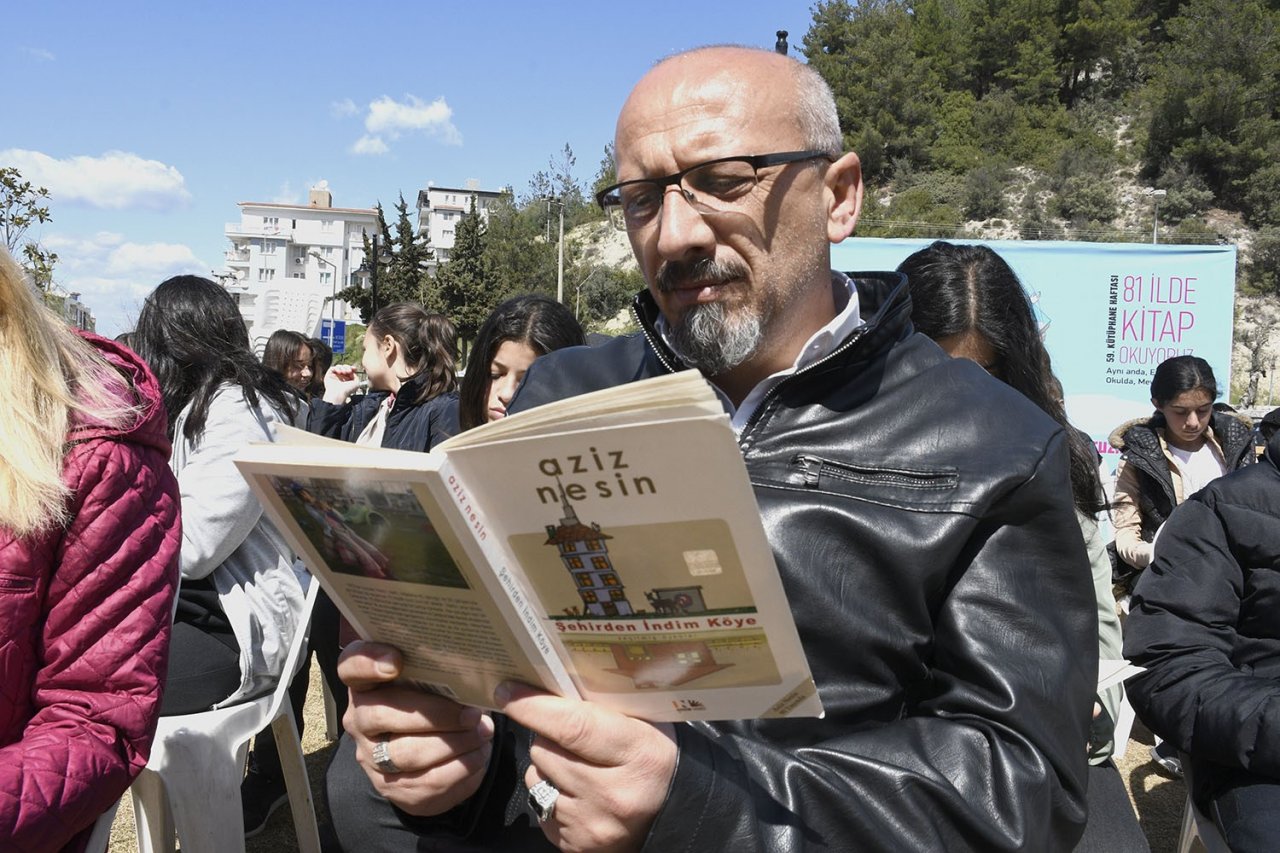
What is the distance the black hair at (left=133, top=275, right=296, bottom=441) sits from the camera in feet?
10.6

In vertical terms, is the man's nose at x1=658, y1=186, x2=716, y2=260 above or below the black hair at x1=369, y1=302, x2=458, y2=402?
above

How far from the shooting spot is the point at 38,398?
178 cm

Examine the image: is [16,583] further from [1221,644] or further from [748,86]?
[1221,644]

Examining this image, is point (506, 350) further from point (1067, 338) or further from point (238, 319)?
point (1067, 338)

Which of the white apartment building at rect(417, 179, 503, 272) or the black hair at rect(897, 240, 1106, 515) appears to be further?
the white apartment building at rect(417, 179, 503, 272)

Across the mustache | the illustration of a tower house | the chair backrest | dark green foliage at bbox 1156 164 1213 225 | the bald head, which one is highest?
dark green foliage at bbox 1156 164 1213 225

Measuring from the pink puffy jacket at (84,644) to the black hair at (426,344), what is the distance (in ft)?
11.2

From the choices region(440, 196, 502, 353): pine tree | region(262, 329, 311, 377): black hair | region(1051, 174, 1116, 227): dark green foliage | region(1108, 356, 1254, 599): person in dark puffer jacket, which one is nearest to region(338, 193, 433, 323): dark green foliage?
region(440, 196, 502, 353): pine tree

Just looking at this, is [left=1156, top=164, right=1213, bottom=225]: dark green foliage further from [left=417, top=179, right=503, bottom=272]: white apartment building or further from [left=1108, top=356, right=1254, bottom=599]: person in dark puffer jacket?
[left=417, top=179, right=503, bottom=272]: white apartment building

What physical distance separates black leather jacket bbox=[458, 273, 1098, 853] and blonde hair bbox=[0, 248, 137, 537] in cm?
98

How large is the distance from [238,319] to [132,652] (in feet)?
6.35

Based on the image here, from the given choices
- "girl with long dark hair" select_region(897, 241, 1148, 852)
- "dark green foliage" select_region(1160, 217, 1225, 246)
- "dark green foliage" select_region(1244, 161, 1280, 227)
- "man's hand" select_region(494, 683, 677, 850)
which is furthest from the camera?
"dark green foliage" select_region(1244, 161, 1280, 227)

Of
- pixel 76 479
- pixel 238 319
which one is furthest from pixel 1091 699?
pixel 238 319

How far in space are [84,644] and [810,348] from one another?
136cm
